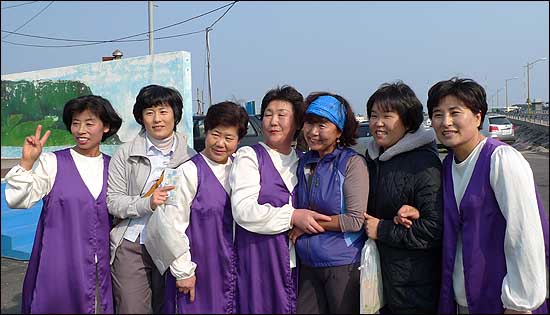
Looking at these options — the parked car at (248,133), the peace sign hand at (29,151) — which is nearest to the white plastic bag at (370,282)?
the peace sign hand at (29,151)

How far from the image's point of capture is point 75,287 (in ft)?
7.66

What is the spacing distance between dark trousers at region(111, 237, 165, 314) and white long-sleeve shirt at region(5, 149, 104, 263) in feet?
1.01

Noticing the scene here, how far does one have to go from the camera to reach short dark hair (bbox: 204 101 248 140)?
7.52 ft

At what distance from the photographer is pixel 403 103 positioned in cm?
215

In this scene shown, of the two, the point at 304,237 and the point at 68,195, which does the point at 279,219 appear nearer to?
the point at 304,237

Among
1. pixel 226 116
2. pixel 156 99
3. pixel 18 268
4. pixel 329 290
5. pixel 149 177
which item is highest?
pixel 156 99

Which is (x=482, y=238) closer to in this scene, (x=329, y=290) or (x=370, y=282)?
(x=370, y=282)

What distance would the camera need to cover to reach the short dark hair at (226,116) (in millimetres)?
2291

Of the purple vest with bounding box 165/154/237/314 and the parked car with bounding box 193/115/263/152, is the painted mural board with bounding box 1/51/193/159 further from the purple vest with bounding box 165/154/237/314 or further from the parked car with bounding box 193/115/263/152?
the purple vest with bounding box 165/154/237/314

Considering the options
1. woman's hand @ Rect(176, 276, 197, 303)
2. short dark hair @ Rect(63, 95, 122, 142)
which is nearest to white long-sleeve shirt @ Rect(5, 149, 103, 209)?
short dark hair @ Rect(63, 95, 122, 142)

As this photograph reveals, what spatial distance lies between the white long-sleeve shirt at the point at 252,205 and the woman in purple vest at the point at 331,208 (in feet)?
0.29

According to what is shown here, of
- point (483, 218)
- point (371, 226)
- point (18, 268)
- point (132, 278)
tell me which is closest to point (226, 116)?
point (371, 226)

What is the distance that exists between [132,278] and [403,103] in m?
1.48

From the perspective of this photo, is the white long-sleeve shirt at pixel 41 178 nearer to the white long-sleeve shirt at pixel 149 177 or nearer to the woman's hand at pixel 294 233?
the white long-sleeve shirt at pixel 149 177
